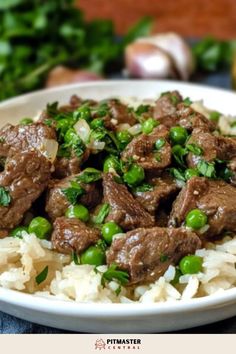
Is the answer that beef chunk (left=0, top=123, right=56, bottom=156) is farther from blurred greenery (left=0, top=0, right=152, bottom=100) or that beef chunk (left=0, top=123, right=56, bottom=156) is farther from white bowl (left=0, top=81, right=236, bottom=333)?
blurred greenery (left=0, top=0, right=152, bottom=100)

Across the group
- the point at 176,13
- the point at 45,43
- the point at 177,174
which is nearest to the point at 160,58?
the point at 45,43

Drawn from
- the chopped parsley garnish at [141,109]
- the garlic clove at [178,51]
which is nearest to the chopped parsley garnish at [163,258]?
the chopped parsley garnish at [141,109]

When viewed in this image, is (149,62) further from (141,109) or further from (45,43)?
(141,109)

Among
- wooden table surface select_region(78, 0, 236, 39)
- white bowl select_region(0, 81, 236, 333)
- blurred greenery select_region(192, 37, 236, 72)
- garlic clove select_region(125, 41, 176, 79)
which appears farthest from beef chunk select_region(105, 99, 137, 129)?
wooden table surface select_region(78, 0, 236, 39)

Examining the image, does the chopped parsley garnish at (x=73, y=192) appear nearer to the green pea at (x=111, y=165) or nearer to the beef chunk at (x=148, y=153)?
the green pea at (x=111, y=165)

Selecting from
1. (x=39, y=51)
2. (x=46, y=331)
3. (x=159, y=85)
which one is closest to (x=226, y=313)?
(x=46, y=331)
